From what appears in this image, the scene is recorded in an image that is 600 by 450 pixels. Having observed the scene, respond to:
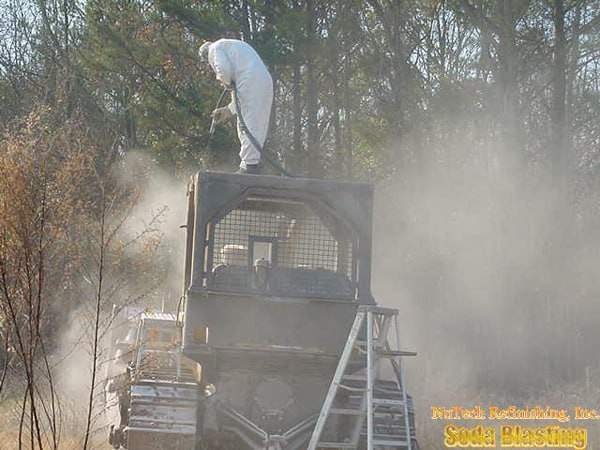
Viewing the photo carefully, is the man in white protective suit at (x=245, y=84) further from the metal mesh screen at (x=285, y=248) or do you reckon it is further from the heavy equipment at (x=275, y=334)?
the heavy equipment at (x=275, y=334)

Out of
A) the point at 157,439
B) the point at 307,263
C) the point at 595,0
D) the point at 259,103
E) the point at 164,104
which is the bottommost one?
the point at 157,439

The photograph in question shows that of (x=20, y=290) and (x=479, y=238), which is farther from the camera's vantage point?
(x=479, y=238)

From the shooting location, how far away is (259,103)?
442 inches

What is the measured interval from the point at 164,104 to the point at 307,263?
15050 millimetres

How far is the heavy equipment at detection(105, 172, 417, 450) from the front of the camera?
9.82 metres

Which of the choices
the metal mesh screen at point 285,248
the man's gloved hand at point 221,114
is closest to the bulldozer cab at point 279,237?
the metal mesh screen at point 285,248

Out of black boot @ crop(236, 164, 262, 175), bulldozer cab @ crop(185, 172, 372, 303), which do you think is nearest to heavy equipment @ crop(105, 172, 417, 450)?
bulldozer cab @ crop(185, 172, 372, 303)

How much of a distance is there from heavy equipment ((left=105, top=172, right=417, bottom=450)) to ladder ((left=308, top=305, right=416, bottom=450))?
1 cm

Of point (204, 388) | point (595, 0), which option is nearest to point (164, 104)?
point (595, 0)

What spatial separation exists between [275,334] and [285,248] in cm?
93

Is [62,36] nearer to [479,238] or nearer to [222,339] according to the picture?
[479,238]

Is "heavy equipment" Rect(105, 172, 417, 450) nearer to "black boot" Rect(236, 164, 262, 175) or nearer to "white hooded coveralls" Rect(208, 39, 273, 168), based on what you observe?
"black boot" Rect(236, 164, 262, 175)

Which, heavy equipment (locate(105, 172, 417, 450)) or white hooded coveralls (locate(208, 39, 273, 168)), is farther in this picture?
white hooded coveralls (locate(208, 39, 273, 168))

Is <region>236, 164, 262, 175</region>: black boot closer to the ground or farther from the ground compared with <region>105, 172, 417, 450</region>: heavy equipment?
farther from the ground
